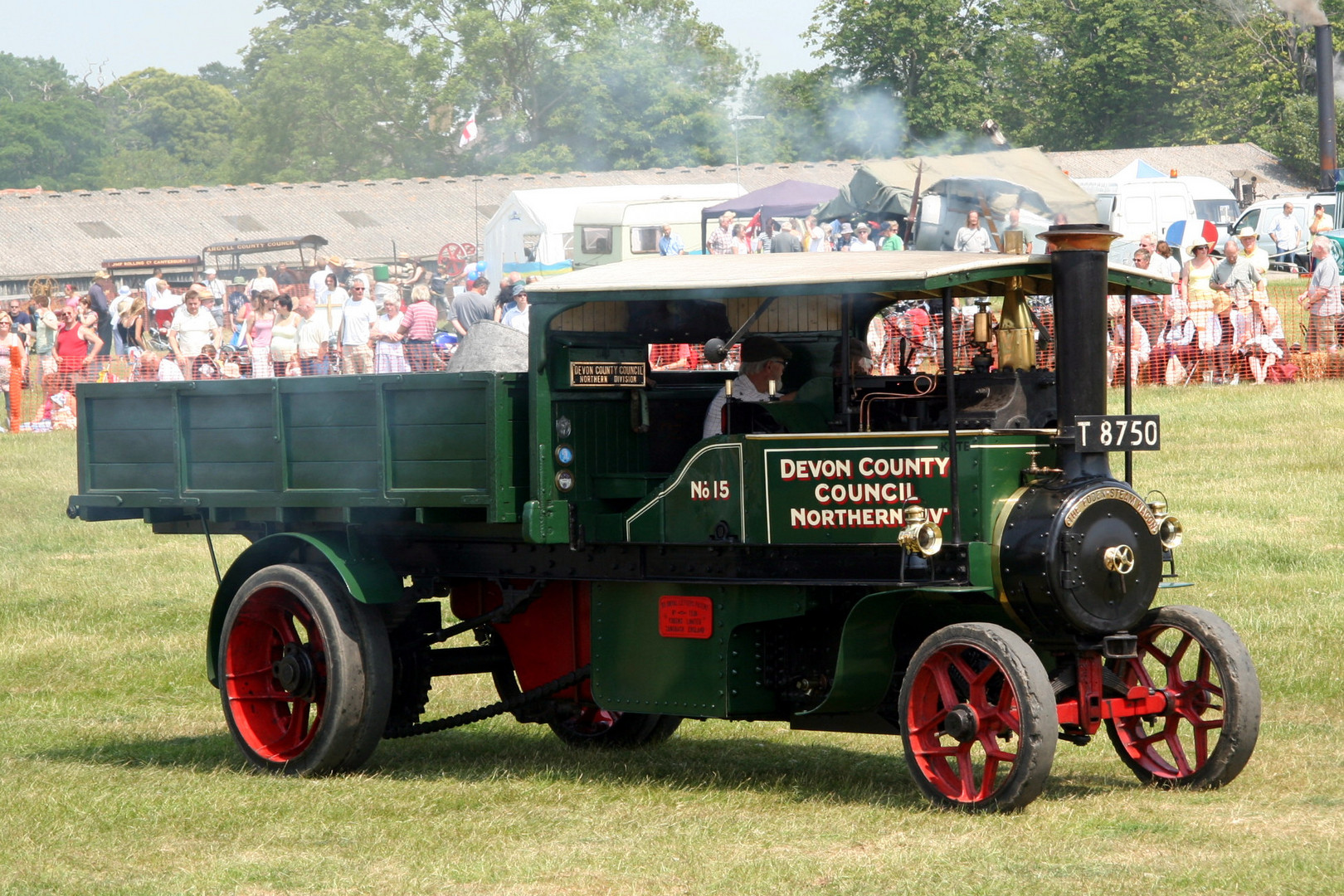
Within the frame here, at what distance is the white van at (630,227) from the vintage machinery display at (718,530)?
23714mm

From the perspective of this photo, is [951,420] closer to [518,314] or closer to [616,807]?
[616,807]

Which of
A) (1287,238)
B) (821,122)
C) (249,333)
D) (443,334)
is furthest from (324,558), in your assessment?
(821,122)

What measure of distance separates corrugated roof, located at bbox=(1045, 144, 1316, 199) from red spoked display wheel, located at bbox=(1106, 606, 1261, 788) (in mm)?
45342

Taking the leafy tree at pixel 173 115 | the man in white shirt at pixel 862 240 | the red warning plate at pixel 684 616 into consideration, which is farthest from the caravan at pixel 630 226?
the leafy tree at pixel 173 115

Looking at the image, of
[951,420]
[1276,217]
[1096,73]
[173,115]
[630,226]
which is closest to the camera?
[951,420]

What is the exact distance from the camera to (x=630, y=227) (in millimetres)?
32000

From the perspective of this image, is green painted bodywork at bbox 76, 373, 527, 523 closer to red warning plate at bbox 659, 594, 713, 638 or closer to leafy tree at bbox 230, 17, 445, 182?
red warning plate at bbox 659, 594, 713, 638

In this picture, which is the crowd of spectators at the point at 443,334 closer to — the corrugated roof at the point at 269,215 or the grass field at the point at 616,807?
the grass field at the point at 616,807

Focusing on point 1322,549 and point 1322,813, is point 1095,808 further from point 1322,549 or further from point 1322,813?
point 1322,549

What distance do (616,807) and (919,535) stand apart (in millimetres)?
1537

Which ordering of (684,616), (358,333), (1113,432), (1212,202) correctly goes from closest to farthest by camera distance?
(1113,432) < (684,616) < (358,333) < (1212,202)

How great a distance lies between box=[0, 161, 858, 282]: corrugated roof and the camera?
5197cm

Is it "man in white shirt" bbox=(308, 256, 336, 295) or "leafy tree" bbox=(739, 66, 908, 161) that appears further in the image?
"leafy tree" bbox=(739, 66, 908, 161)

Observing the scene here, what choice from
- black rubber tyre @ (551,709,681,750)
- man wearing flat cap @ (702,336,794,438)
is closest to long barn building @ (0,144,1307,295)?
A: black rubber tyre @ (551,709,681,750)
